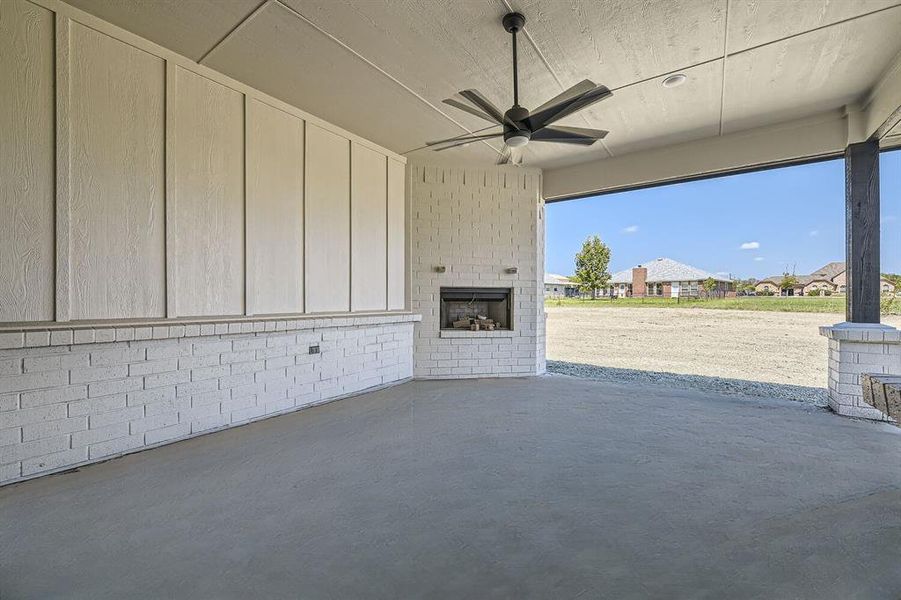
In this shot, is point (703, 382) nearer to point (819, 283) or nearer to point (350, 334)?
point (819, 283)

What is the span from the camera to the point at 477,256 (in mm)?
5289

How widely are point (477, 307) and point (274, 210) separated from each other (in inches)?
119

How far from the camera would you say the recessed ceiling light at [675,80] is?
3.18 m

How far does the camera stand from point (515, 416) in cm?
346

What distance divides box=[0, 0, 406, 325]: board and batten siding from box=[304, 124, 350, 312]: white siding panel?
16 millimetres

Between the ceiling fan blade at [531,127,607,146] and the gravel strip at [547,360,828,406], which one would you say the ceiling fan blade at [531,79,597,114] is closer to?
the ceiling fan blade at [531,127,607,146]

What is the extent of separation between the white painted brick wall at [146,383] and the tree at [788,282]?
243 inches

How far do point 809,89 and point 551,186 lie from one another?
2.76 meters

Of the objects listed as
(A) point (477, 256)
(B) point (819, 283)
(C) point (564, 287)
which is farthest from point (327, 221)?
(C) point (564, 287)

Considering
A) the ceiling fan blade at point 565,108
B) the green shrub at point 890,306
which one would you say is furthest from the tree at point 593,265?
the ceiling fan blade at point 565,108

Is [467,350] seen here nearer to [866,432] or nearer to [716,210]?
[866,432]

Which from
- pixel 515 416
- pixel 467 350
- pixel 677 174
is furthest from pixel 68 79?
pixel 677 174

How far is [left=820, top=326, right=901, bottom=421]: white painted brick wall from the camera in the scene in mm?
3385

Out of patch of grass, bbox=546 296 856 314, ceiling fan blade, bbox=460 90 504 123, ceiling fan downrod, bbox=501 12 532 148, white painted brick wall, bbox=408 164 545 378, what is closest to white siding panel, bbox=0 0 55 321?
ceiling fan blade, bbox=460 90 504 123
